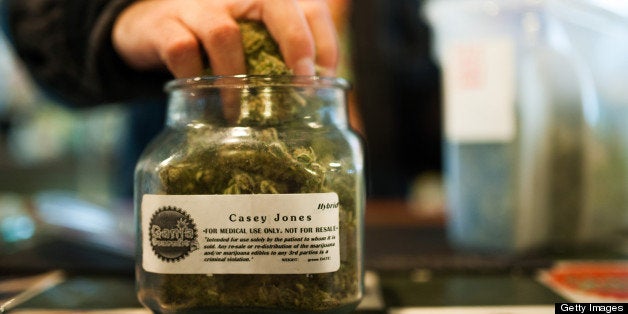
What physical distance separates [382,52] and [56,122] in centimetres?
160

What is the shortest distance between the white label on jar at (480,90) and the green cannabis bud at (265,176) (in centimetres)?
37

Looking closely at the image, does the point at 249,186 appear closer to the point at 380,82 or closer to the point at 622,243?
the point at 622,243

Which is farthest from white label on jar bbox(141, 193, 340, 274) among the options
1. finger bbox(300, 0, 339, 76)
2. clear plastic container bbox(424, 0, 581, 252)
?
clear plastic container bbox(424, 0, 581, 252)

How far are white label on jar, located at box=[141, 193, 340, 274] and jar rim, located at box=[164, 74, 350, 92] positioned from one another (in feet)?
0.25

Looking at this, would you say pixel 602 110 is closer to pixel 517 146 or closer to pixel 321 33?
pixel 517 146

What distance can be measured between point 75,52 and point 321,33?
0.33 m

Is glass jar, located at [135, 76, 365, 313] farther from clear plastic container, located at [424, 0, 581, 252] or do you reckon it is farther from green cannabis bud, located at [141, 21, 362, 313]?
clear plastic container, located at [424, 0, 581, 252]

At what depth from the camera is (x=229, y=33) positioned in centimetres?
35

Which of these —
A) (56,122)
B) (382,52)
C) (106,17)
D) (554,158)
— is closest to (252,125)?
(106,17)

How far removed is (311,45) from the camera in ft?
1.21

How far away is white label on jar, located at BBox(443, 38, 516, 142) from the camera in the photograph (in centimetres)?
69

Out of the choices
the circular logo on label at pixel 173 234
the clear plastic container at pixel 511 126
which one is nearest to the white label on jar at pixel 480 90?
the clear plastic container at pixel 511 126

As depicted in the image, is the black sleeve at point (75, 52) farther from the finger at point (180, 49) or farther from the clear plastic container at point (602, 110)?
the clear plastic container at point (602, 110)

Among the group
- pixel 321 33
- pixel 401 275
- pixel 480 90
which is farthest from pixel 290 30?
pixel 480 90
